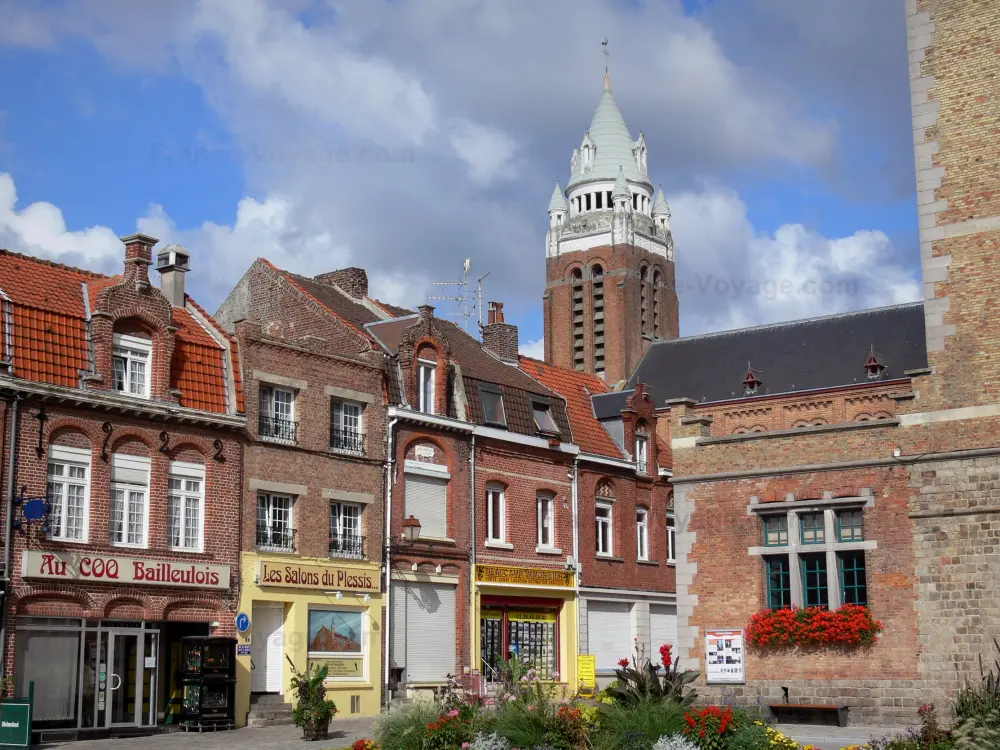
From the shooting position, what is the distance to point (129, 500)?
27.4m

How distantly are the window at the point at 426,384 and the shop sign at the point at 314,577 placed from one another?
509cm

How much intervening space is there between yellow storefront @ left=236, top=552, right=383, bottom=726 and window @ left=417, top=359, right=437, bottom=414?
4.86 metres

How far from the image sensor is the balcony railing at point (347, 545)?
1257 inches

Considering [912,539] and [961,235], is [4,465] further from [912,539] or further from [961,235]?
[961,235]

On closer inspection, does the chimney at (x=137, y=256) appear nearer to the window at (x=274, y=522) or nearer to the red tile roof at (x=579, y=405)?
the window at (x=274, y=522)

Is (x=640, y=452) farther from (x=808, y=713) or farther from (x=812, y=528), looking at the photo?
(x=808, y=713)

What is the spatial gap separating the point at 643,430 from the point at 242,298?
549 inches

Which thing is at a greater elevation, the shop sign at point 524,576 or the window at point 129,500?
the window at point 129,500

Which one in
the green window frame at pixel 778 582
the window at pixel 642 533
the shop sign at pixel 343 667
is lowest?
the shop sign at pixel 343 667

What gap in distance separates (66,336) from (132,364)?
5.59ft

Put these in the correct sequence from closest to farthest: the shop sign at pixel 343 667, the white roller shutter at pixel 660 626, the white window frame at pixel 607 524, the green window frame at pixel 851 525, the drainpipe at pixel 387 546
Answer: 1. the green window frame at pixel 851 525
2. the shop sign at pixel 343 667
3. the drainpipe at pixel 387 546
4. the white window frame at pixel 607 524
5. the white roller shutter at pixel 660 626

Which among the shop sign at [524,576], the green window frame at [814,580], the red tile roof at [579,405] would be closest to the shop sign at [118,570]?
the shop sign at [524,576]

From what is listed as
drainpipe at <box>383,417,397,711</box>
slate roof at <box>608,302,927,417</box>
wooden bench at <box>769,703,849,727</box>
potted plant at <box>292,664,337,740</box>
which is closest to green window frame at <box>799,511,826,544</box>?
wooden bench at <box>769,703,849,727</box>

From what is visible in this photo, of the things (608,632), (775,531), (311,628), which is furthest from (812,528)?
(608,632)
